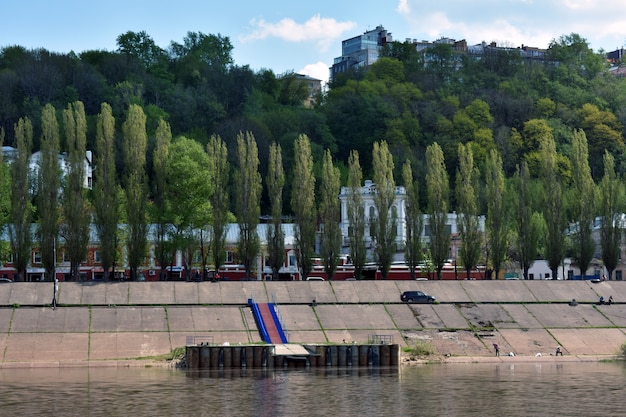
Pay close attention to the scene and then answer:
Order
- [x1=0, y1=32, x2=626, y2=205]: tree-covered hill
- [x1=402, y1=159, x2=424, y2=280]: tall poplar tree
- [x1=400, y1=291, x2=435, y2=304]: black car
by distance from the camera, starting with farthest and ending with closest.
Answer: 1. [x1=0, y1=32, x2=626, y2=205]: tree-covered hill
2. [x1=402, y1=159, x2=424, y2=280]: tall poplar tree
3. [x1=400, y1=291, x2=435, y2=304]: black car

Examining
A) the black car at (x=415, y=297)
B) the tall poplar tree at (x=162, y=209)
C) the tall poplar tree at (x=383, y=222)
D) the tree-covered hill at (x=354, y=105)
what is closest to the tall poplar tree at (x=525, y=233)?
the tall poplar tree at (x=383, y=222)

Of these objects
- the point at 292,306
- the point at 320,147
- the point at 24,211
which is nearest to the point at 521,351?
the point at 292,306

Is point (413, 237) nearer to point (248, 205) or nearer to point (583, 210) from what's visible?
point (248, 205)

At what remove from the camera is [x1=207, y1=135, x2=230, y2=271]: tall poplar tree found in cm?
9444

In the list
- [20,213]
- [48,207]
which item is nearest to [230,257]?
[48,207]

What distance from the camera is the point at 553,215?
10056 centimetres

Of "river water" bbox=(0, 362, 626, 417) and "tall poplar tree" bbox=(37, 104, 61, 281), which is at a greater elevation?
"tall poplar tree" bbox=(37, 104, 61, 281)

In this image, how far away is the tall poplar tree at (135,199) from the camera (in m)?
91.1

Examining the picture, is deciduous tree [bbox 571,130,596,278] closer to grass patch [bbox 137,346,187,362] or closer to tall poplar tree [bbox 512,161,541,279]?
tall poplar tree [bbox 512,161,541,279]

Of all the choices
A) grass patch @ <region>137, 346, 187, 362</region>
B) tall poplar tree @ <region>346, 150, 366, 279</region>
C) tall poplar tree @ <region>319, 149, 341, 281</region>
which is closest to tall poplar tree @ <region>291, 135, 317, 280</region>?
tall poplar tree @ <region>319, 149, 341, 281</region>

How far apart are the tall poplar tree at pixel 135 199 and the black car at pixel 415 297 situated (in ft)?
70.8

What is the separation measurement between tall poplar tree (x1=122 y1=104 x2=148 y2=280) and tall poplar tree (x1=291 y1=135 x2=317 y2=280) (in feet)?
43.3

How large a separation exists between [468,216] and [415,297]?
1442 cm

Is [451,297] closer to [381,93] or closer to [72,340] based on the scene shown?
[72,340]
